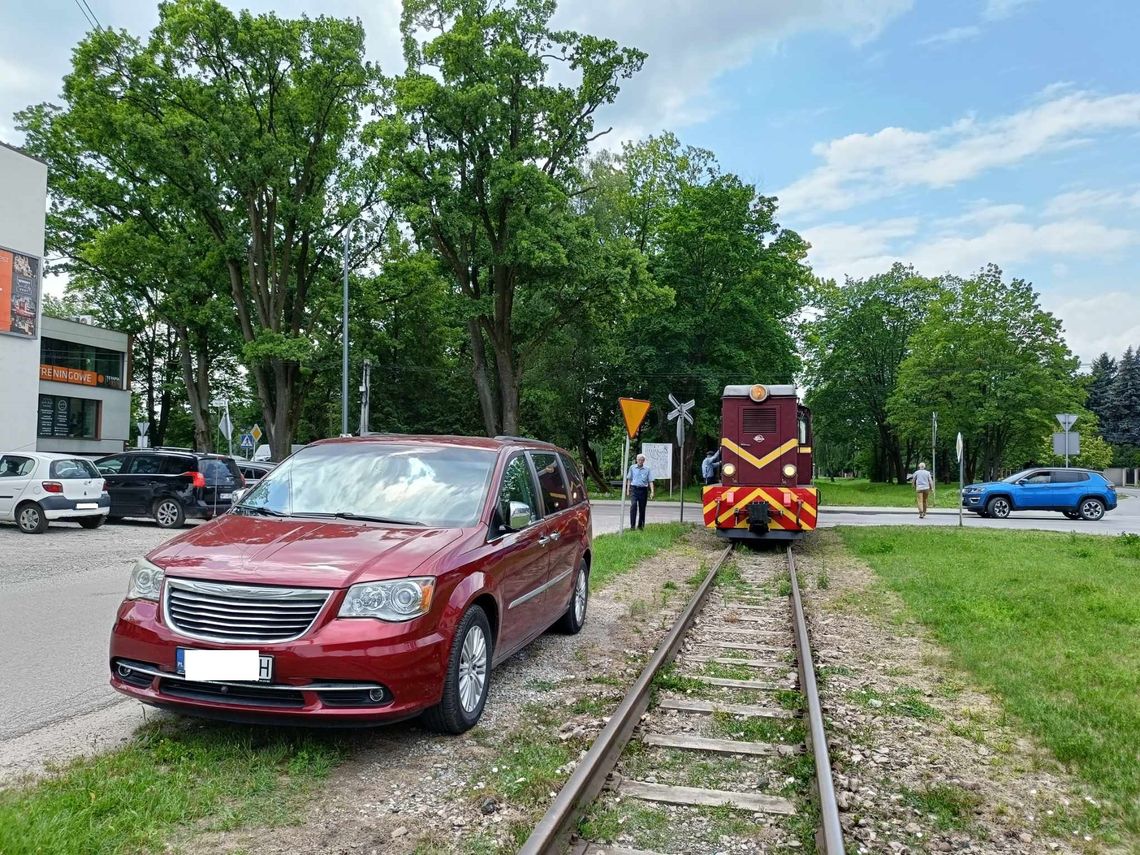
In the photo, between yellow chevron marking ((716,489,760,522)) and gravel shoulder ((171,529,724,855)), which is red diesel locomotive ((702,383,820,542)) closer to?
yellow chevron marking ((716,489,760,522))

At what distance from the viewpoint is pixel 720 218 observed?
117 feet

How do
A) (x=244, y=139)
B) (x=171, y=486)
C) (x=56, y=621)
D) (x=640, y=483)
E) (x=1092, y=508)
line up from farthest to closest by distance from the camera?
(x=244, y=139) → (x=1092, y=508) → (x=640, y=483) → (x=171, y=486) → (x=56, y=621)

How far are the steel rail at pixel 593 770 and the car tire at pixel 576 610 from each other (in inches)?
43.2

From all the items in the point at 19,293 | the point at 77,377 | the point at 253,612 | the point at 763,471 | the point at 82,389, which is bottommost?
the point at 253,612

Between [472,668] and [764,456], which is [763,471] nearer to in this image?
[764,456]

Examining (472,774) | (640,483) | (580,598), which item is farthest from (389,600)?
(640,483)

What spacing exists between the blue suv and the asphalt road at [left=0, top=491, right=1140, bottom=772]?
2306cm

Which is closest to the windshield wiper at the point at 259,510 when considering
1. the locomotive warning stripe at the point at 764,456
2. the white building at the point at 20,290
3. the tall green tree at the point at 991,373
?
the locomotive warning stripe at the point at 764,456

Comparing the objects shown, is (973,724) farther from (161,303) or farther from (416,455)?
(161,303)

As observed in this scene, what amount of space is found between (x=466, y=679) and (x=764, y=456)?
1135cm

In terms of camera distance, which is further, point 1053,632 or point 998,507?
point 998,507

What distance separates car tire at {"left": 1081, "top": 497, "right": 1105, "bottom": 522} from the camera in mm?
25219

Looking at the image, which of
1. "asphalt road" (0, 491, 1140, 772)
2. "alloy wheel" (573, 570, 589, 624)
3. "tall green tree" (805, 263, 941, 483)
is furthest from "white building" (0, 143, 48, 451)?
"tall green tree" (805, 263, 941, 483)

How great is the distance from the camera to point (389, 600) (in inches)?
167
